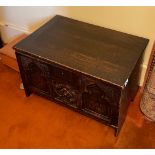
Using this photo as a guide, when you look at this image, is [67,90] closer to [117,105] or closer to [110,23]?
[117,105]

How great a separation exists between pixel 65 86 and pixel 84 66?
0.75 ft

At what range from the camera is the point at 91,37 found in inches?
62.7

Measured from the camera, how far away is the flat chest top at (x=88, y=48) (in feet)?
4.43

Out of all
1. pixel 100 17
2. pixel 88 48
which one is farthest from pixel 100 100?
pixel 100 17

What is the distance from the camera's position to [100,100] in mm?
1437

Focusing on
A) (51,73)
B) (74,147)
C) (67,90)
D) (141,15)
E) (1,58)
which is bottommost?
(74,147)

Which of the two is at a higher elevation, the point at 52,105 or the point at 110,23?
the point at 110,23

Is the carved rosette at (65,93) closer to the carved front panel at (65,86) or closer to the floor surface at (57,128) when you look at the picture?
the carved front panel at (65,86)

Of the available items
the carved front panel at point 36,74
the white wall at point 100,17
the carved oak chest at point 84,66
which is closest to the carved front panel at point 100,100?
the carved oak chest at point 84,66

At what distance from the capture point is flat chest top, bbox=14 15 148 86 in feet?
4.43

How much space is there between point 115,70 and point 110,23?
48 centimetres

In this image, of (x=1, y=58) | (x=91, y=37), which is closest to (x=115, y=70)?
(x=91, y=37)
